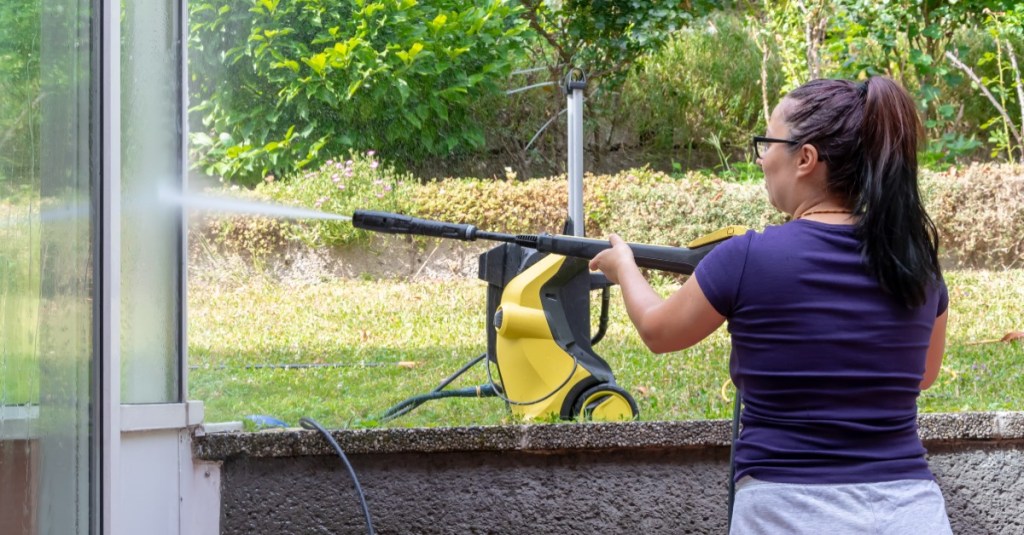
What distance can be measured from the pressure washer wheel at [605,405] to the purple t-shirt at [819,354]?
1.15 metres

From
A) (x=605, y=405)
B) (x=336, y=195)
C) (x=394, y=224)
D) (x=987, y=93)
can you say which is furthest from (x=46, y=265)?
(x=987, y=93)

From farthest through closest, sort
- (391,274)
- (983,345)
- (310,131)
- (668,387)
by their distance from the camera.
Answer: (310,131) < (391,274) < (983,345) < (668,387)

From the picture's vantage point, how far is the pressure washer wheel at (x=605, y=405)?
7.84 ft

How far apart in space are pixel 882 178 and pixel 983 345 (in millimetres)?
2913

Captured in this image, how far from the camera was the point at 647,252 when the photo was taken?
183 cm

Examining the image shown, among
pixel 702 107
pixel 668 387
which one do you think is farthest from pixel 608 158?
pixel 668 387

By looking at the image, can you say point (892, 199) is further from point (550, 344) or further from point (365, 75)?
point (365, 75)

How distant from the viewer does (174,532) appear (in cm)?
201

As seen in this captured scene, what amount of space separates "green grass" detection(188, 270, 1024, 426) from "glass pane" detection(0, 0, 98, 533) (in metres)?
0.83

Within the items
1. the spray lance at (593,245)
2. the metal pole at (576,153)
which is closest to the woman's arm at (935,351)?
the spray lance at (593,245)

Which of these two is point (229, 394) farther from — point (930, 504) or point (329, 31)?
point (329, 31)

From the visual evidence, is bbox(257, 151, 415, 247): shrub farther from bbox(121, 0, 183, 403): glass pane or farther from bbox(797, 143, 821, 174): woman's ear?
bbox(797, 143, 821, 174): woman's ear

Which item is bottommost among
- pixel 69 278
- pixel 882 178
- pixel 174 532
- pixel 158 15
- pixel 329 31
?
pixel 174 532

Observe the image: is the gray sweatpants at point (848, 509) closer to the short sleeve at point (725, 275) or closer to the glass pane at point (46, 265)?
the short sleeve at point (725, 275)
